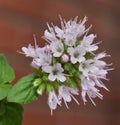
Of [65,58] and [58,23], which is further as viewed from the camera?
[58,23]

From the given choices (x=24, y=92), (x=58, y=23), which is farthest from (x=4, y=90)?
(x=58, y=23)

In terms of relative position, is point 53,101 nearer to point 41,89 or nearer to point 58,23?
point 41,89

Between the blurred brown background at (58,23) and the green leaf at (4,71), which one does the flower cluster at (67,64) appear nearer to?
the green leaf at (4,71)

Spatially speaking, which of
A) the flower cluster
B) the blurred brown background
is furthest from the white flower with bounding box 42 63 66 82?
the blurred brown background

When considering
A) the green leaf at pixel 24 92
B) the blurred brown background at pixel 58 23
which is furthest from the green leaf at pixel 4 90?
the blurred brown background at pixel 58 23

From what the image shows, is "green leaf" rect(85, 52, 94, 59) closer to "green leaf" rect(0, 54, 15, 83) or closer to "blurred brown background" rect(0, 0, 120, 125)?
"green leaf" rect(0, 54, 15, 83)
